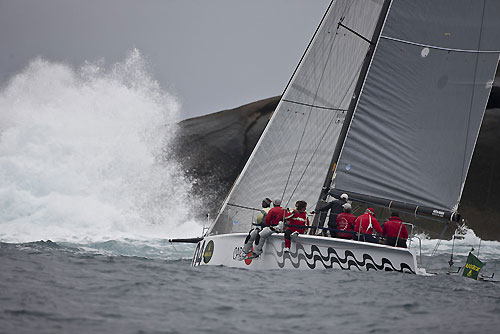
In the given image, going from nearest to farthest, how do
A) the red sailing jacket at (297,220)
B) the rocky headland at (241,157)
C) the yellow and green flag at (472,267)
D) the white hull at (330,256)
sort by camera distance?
the white hull at (330,256) → the red sailing jacket at (297,220) → the yellow and green flag at (472,267) → the rocky headland at (241,157)

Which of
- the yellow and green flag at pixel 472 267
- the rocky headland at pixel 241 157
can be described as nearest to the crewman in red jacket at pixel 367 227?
the yellow and green flag at pixel 472 267

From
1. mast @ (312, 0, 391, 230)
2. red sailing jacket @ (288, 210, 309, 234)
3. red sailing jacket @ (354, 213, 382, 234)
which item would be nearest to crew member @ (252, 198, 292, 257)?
red sailing jacket @ (288, 210, 309, 234)

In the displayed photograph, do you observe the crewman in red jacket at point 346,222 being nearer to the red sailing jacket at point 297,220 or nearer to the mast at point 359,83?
the red sailing jacket at point 297,220

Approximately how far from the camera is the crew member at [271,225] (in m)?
10.2

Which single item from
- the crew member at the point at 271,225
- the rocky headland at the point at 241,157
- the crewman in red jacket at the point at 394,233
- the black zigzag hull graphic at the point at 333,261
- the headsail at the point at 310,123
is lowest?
the black zigzag hull graphic at the point at 333,261

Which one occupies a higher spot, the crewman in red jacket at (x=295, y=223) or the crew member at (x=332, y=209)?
the crew member at (x=332, y=209)

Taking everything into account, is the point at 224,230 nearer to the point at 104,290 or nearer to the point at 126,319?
the point at 104,290

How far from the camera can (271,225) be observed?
1037 cm

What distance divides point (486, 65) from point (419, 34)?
1.10 m

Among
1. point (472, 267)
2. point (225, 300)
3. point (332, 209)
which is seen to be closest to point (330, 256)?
point (332, 209)

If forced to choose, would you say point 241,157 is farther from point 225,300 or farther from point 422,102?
point 225,300

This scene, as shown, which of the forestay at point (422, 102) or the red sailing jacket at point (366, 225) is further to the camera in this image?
the forestay at point (422, 102)

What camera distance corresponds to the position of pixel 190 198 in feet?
89.5

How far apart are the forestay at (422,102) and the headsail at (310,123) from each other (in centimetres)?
90
